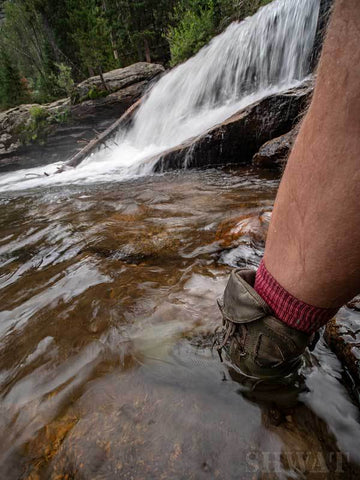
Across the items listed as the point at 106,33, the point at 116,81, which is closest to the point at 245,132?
the point at 116,81

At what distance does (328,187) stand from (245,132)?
480 centimetres

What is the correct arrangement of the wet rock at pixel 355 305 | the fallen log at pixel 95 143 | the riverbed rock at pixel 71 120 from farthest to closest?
1. the riverbed rock at pixel 71 120
2. the fallen log at pixel 95 143
3. the wet rock at pixel 355 305

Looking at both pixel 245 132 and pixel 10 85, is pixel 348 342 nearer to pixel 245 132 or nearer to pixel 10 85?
pixel 245 132

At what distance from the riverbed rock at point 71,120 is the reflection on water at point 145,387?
13.6 meters

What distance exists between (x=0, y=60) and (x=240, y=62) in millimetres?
25785

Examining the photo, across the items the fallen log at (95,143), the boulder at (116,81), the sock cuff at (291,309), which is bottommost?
the fallen log at (95,143)

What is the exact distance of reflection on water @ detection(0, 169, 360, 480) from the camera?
0.76m

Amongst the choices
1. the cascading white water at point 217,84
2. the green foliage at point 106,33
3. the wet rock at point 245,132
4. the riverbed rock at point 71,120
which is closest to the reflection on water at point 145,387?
the wet rock at point 245,132

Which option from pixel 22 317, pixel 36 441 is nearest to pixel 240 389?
pixel 36 441

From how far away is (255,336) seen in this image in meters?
0.91

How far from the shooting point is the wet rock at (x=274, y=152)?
432cm

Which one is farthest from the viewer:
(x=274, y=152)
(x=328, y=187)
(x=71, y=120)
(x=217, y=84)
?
(x=71, y=120)

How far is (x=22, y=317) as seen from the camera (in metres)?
1.49

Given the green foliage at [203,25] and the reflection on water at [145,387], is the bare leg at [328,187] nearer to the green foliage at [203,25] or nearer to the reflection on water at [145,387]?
the reflection on water at [145,387]
